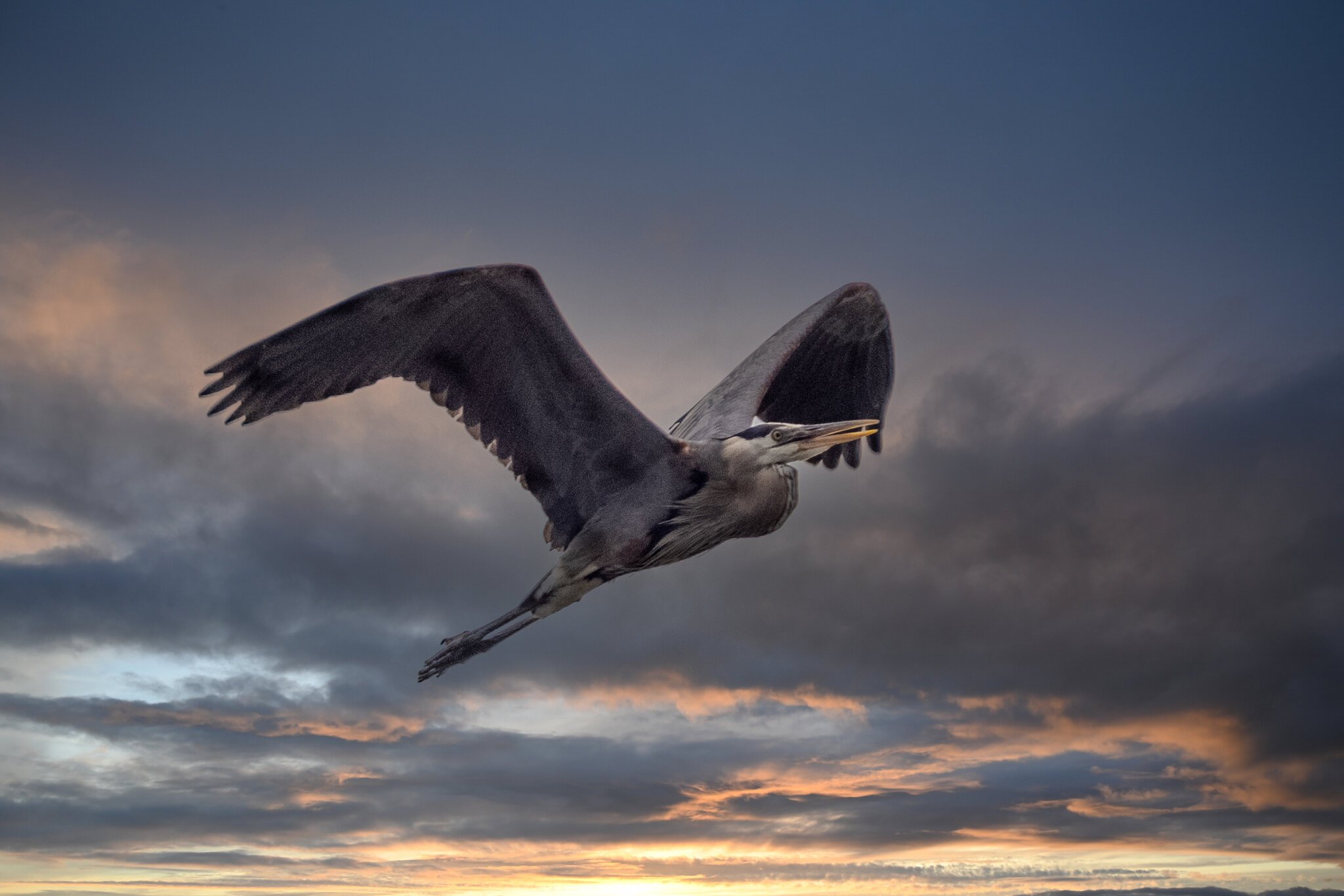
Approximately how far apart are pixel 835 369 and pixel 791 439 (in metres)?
3.47

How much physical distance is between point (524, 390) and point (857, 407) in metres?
4.09

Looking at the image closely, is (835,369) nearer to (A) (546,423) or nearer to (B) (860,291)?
(B) (860,291)

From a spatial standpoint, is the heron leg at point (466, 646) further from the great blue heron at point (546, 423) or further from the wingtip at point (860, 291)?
the wingtip at point (860, 291)

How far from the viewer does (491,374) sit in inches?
324

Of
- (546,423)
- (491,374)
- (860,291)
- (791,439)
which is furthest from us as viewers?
(860,291)

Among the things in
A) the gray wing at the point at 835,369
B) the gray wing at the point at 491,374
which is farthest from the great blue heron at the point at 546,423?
the gray wing at the point at 835,369

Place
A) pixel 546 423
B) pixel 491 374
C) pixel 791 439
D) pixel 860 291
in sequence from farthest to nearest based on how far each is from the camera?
pixel 860 291, pixel 546 423, pixel 491 374, pixel 791 439

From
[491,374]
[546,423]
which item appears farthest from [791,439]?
[491,374]

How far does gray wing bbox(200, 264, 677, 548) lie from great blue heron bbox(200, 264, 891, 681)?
10 mm

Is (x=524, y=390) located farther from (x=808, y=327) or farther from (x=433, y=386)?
(x=808, y=327)

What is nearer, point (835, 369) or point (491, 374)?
point (491, 374)

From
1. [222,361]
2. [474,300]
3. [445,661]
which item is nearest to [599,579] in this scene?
[445,661]

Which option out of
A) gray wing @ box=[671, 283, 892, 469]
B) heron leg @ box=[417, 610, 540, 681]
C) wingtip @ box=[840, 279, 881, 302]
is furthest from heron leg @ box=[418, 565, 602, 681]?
wingtip @ box=[840, 279, 881, 302]

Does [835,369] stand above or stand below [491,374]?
above
